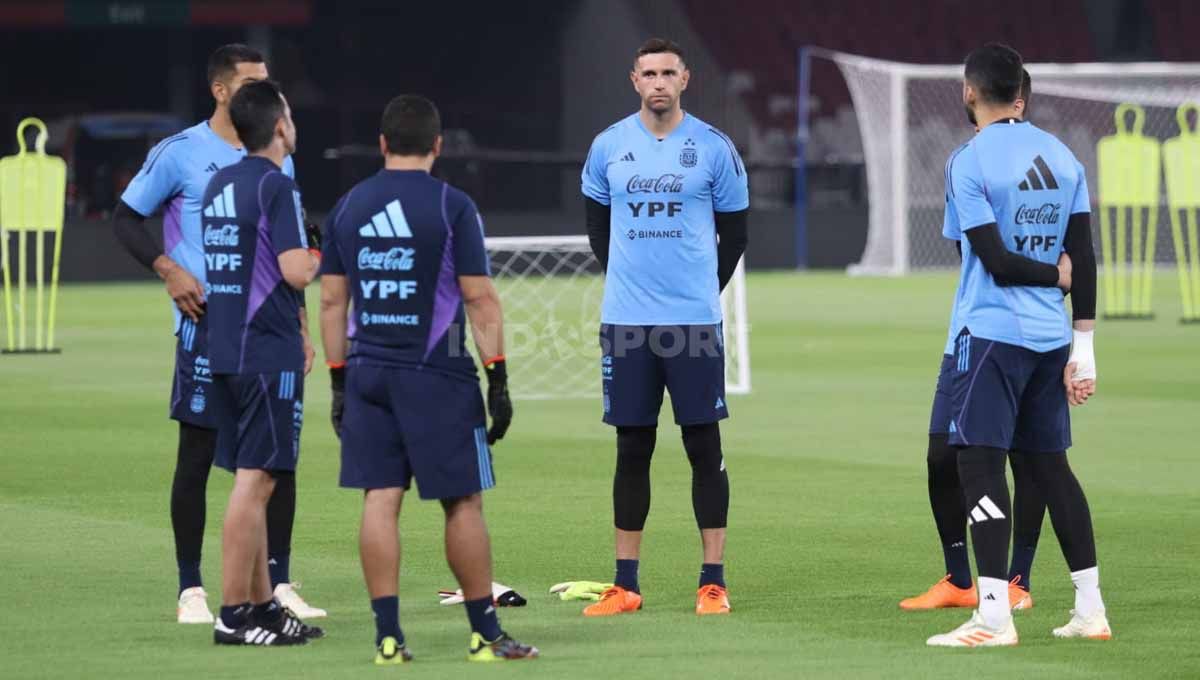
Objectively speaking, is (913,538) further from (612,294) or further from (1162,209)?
(1162,209)

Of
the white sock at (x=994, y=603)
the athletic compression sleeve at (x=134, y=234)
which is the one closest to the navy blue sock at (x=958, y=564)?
the white sock at (x=994, y=603)

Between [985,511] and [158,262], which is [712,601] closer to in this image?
[985,511]

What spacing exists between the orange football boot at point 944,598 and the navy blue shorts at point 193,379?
2.58 meters

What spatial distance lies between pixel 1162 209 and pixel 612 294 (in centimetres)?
2927

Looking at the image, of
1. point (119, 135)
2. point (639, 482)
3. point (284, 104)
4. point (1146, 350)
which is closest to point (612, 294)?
point (639, 482)

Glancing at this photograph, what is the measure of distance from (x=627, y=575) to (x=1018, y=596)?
1404 millimetres

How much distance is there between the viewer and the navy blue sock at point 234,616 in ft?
21.8

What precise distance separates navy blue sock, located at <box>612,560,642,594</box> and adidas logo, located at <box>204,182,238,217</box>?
1950 millimetres

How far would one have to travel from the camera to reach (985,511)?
6.69 meters

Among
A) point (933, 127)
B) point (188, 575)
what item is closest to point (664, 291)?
point (188, 575)

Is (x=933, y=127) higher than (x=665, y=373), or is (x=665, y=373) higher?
(x=933, y=127)

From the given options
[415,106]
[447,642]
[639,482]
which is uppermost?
[415,106]

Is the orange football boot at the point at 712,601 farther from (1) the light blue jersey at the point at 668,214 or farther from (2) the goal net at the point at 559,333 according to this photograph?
(2) the goal net at the point at 559,333

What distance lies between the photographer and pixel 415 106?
620cm
